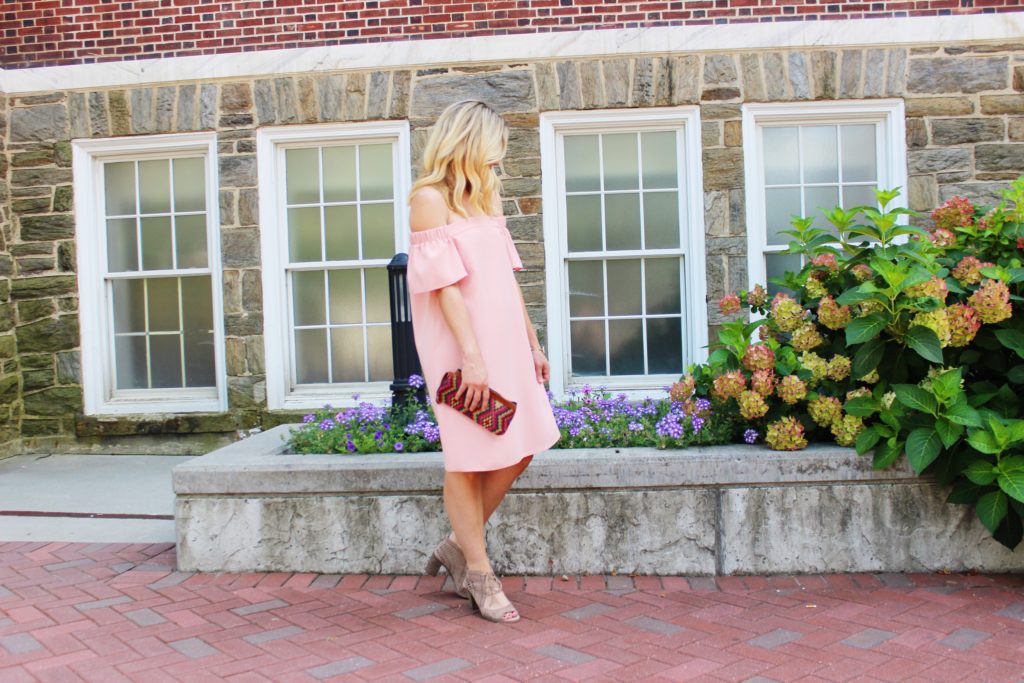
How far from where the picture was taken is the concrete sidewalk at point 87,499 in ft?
15.4

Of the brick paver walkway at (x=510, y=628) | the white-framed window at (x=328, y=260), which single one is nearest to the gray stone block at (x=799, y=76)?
the white-framed window at (x=328, y=260)

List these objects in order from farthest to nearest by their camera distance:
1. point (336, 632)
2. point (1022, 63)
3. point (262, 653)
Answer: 1. point (1022, 63)
2. point (336, 632)
3. point (262, 653)

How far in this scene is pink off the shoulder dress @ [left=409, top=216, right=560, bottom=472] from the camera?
10.7ft

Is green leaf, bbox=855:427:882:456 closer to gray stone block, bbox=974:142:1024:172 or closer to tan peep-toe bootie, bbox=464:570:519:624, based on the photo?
tan peep-toe bootie, bbox=464:570:519:624

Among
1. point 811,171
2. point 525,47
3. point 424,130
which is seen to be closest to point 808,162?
point 811,171

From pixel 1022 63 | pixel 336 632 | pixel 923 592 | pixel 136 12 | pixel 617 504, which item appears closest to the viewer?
pixel 336 632

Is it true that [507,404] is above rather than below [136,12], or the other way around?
below

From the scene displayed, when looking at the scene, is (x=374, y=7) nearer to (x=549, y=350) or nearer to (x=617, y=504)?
(x=549, y=350)

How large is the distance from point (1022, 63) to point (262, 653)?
654 centimetres

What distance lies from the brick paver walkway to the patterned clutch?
0.73 meters

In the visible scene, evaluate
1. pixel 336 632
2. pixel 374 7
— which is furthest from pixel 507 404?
pixel 374 7

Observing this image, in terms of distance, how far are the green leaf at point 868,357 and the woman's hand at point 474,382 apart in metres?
1.58

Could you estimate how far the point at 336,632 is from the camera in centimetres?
326

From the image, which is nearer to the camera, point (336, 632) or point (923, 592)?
point (336, 632)
